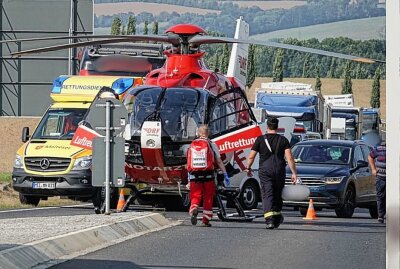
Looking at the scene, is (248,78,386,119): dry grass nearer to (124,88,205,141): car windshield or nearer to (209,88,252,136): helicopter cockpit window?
(209,88,252,136): helicopter cockpit window

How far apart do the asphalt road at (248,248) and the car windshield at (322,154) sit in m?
4.46

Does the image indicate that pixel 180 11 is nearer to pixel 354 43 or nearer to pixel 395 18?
pixel 354 43

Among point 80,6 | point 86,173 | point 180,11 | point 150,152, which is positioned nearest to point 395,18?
point 150,152

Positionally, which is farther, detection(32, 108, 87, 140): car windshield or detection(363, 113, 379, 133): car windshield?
detection(363, 113, 379, 133): car windshield

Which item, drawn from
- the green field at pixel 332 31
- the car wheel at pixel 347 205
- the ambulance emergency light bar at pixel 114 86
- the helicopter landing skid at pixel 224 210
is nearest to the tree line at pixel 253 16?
the green field at pixel 332 31

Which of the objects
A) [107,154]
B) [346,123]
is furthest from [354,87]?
[107,154]

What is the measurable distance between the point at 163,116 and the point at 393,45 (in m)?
16.8

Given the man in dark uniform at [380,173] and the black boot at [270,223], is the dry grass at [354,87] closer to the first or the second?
the man in dark uniform at [380,173]

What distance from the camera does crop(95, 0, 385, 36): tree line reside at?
111062 mm

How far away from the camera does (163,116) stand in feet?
69.3

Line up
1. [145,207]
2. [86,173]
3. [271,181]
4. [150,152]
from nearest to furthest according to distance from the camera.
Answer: [271,181] < [150,152] < [86,173] < [145,207]

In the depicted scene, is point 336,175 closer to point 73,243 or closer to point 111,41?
point 111,41

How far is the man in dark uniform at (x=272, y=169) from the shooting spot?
17.5 metres

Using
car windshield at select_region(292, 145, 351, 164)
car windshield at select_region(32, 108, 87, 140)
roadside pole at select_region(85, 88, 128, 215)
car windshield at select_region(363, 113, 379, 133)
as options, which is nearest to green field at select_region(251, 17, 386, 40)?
car windshield at select_region(363, 113, 379, 133)
